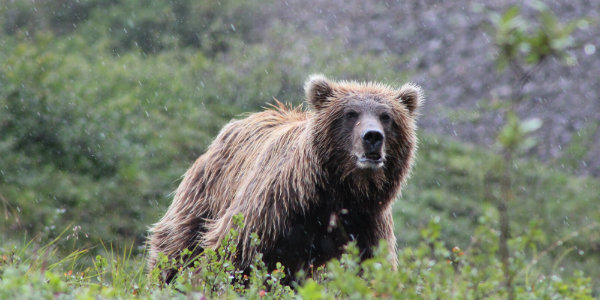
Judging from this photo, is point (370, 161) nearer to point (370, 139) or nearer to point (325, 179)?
point (370, 139)

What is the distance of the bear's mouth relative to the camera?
17.2 ft

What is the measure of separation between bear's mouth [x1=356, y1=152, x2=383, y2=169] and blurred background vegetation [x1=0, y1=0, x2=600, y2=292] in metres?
4.41

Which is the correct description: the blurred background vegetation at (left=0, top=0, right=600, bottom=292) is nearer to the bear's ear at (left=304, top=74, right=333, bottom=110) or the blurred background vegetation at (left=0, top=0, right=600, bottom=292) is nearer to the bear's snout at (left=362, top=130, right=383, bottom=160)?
the bear's ear at (left=304, top=74, right=333, bottom=110)

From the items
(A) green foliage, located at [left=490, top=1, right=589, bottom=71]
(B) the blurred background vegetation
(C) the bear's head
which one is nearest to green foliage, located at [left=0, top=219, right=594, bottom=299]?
(A) green foliage, located at [left=490, top=1, right=589, bottom=71]

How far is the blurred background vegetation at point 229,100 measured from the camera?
476 inches

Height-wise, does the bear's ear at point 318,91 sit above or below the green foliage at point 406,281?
above

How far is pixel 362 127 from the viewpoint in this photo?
5.36m

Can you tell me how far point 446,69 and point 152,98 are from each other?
706cm

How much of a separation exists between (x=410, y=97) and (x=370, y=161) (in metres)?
1.01

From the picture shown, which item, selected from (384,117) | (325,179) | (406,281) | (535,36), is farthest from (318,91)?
(535,36)

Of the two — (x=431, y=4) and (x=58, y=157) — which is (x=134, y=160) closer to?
(x=58, y=157)

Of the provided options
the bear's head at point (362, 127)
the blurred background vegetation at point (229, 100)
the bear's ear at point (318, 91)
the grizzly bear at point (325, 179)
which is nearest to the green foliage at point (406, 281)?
the grizzly bear at point (325, 179)

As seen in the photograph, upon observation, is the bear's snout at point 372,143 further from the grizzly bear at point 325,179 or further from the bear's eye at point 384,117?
the bear's eye at point 384,117

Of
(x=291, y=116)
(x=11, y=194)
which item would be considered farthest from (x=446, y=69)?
(x=291, y=116)
